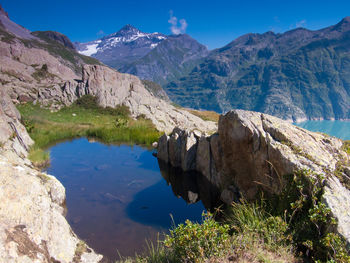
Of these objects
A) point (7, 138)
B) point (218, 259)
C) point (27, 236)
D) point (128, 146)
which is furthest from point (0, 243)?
point (128, 146)

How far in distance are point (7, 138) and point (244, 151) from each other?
13.5 meters

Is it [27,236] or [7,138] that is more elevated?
[7,138]

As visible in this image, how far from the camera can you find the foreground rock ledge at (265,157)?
6242 millimetres

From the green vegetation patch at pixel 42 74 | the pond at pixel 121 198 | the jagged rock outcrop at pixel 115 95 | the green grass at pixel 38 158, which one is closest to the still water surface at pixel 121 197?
the pond at pixel 121 198

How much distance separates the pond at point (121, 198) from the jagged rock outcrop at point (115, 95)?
20.5 meters

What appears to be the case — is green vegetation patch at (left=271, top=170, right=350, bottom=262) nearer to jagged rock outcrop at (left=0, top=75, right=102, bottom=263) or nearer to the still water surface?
the still water surface

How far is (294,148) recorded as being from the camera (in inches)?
308

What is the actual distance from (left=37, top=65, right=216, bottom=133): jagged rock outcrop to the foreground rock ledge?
24.8 metres

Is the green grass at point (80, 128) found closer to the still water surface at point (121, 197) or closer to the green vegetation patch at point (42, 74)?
the still water surface at point (121, 197)

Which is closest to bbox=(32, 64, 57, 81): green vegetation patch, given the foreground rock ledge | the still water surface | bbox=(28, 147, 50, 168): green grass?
the still water surface

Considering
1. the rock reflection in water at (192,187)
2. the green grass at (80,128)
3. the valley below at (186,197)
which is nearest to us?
the valley below at (186,197)

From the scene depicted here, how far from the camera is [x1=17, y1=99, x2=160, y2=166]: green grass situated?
21.6 meters

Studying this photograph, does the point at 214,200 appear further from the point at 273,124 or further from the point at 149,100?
the point at 149,100

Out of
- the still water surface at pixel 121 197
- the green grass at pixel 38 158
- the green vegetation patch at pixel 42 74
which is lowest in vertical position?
the still water surface at pixel 121 197
